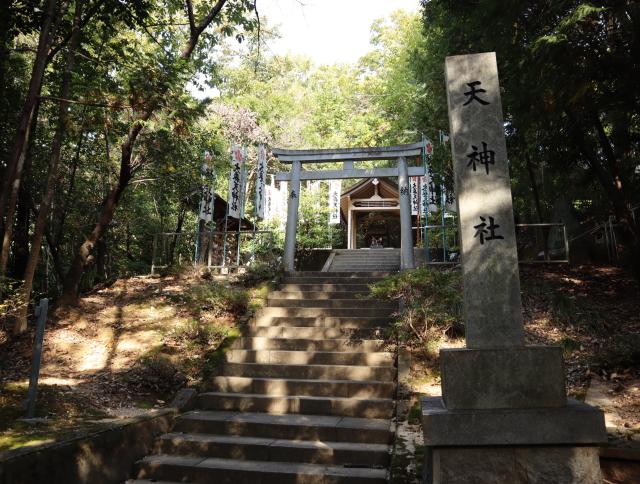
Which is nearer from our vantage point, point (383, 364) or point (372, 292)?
point (383, 364)

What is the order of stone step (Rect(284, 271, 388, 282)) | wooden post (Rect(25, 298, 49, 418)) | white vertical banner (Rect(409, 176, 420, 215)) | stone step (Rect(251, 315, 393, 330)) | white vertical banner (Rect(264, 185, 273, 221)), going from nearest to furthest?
wooden post (Rect(25, 298, 49, 418))
stone step (Rect(251, 315, 393, 330))
stone step (Rect(284, 271, 388, 282))
white vertical banner (Rect(409, 176, 420, 215))
white vertical banner (Rect(264, 185, 273, 221))

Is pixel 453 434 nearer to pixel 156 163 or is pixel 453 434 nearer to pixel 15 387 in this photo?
pixel 15 387

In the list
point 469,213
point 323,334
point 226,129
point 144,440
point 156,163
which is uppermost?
point 226,129

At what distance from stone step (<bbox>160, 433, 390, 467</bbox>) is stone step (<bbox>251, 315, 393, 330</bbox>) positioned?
281 centimetres

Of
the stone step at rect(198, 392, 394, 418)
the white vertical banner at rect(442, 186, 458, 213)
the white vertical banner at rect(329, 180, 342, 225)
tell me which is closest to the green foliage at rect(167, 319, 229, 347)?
the stone step at rect(198, 392, 394, 418)

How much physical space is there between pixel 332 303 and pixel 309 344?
1710 millimetres

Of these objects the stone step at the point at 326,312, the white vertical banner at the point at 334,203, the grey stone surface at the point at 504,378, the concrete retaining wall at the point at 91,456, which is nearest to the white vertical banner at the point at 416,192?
the white vertical banner at the point at 334,203

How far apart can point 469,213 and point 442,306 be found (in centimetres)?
371

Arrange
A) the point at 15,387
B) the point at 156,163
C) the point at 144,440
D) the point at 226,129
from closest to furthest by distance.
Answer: the point at 144,440, the point at 15,387, the point at 156,163, the point at 226,129

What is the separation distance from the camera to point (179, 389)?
6340mm

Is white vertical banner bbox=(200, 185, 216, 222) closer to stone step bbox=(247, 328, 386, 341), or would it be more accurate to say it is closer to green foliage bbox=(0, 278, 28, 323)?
green foliage bbox=(0, 278, 28, 323)

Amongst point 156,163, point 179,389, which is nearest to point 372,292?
point 179,389

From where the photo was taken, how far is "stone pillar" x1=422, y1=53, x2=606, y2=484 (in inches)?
126

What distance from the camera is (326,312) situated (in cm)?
838
